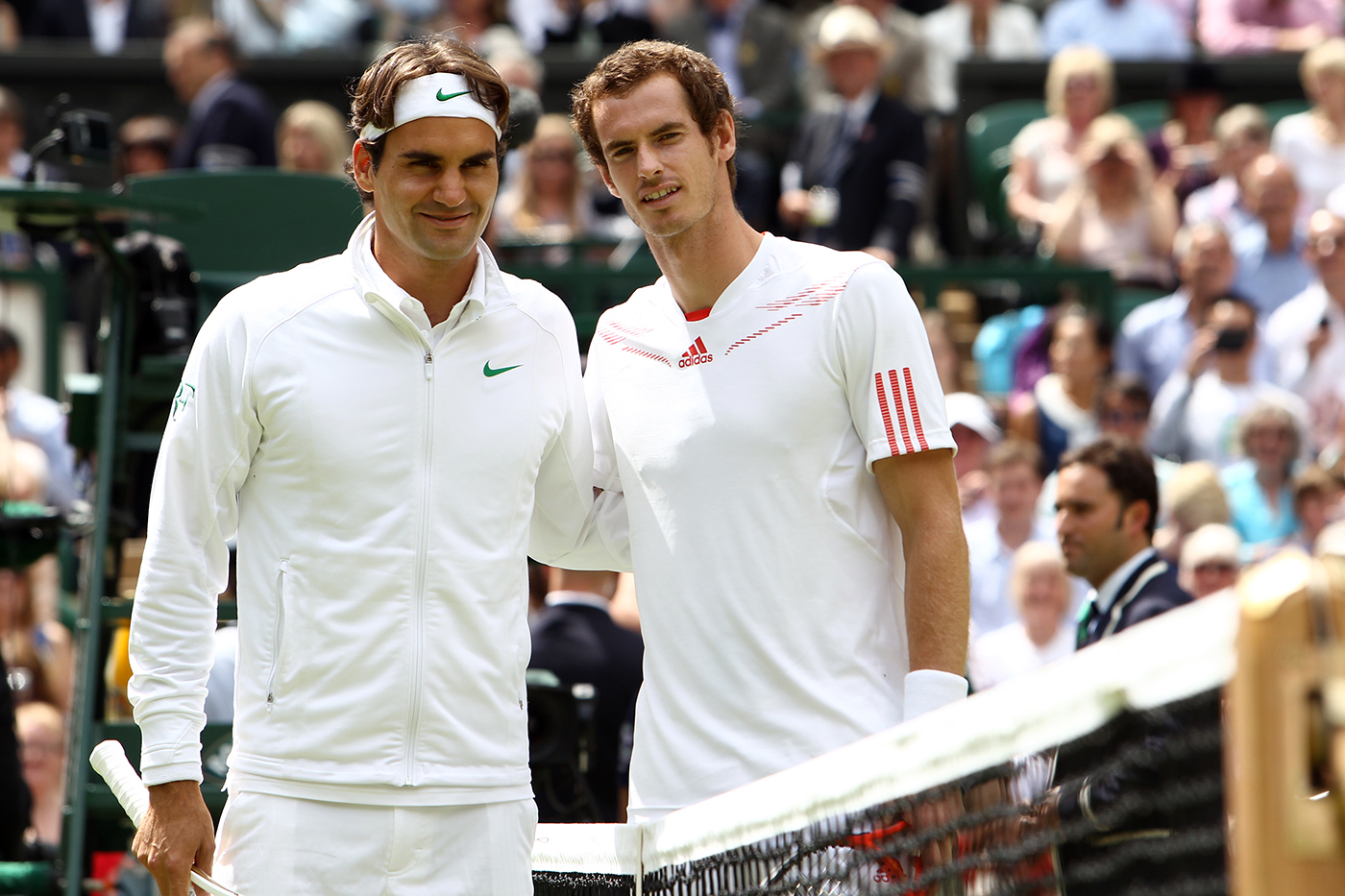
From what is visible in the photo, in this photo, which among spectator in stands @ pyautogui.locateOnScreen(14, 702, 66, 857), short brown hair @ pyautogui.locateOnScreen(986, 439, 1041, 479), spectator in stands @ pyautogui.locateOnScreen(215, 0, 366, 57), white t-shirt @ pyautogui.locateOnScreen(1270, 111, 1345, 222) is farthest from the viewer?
spectator in stands @ pyautogui.locateOnScreen(215, 0, 366, 57)

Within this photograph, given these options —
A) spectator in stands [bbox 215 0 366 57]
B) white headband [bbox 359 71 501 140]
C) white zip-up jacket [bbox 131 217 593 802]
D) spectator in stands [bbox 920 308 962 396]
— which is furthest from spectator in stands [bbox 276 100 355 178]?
white zip-up jacket [bbox 131 217 593 802]

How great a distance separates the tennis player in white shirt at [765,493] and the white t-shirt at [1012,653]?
4.05m

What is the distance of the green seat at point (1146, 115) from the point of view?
12.8 metres

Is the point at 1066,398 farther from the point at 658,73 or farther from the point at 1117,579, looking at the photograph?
the point at 658,73

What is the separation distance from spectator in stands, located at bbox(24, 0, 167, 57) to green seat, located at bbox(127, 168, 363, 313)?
5999 millimetres

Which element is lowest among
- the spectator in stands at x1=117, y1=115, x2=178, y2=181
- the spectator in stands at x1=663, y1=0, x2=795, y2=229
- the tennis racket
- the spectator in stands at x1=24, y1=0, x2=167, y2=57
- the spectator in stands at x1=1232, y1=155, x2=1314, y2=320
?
the tennis racket

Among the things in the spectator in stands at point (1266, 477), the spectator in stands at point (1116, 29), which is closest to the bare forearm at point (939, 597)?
the spectator in stands at point (1266, 477)

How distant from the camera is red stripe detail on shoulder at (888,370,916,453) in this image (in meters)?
3.51

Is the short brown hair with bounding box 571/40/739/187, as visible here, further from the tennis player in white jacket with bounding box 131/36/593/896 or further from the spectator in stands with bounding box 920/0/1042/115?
the spectator in stands with bounding box 920/0/1042/115

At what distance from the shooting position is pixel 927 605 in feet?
11.5

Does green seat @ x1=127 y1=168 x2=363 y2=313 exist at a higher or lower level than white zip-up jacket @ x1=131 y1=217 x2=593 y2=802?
higher

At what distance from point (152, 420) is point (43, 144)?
1.06m

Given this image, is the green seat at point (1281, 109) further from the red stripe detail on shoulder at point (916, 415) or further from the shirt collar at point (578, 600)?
the red stripe detail on shoulder at point (916, 415)

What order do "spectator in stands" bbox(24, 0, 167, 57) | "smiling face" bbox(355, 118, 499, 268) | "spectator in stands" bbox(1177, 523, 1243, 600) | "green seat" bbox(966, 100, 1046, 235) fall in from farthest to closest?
1. "spectator in stands" bbox(24, 0, 167, 57)
2. "green seat" bbox(966, 100, 1046, 235)
3. "spectator in stands" bbox(1177, 523, 1243, 600)
4. "smiling face" bbox(355, 118, 499, 268)
